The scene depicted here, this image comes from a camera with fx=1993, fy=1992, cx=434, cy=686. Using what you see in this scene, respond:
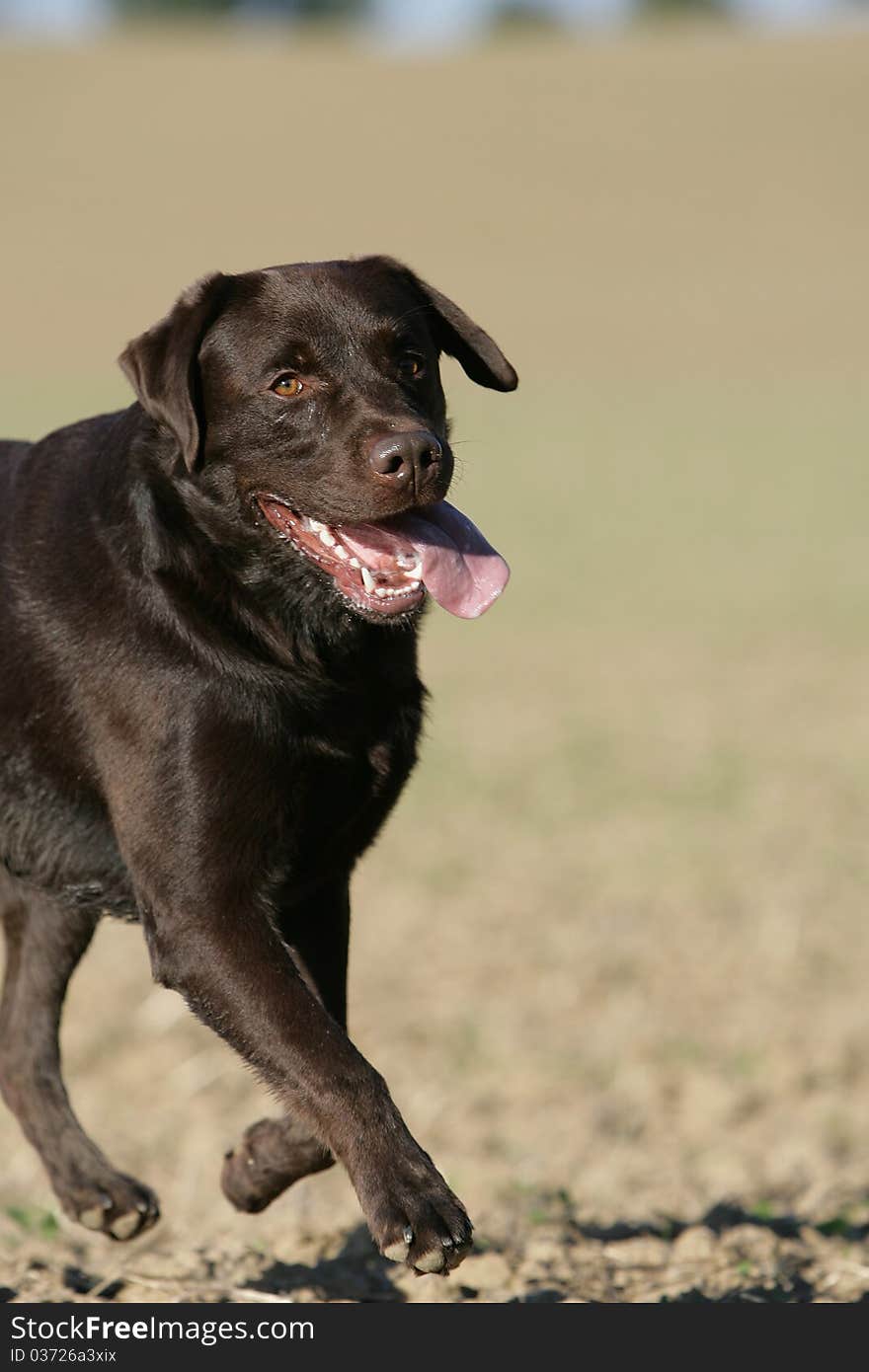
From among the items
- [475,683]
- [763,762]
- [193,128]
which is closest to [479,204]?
[193,128]

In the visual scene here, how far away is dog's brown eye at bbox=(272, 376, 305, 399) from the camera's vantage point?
4.50 meters

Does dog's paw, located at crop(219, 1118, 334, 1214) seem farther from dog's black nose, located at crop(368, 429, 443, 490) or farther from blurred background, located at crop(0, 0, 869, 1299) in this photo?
dog's black nose, located at crop(368, 429, 443, 490)

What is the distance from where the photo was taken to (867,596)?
1948cm

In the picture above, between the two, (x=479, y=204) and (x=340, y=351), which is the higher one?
(x=340, y=351)

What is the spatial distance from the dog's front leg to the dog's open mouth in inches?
29.8

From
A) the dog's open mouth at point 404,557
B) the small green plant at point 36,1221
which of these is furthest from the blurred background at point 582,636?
the dog's open mouth at point 404,557

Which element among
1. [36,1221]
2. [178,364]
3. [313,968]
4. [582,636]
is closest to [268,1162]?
[313,968]

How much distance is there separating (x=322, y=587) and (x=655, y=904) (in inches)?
239

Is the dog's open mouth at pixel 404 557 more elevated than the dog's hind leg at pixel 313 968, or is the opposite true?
the dog's open mouth at pixel 404 557

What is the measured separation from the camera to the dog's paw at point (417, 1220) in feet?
12.9

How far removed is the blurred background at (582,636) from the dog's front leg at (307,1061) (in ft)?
3.52

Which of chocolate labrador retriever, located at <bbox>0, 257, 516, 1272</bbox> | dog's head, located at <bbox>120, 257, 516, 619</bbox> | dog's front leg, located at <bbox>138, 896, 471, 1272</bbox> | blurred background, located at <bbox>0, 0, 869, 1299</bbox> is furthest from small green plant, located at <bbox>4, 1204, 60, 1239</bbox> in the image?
dog's head, located at <bbox>120, 257, 516, 619</bbox>

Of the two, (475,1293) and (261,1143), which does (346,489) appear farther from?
(475,1293)

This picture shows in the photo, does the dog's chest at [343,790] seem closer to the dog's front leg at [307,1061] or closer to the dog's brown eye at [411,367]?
the dog's front leg at [307,1061]
